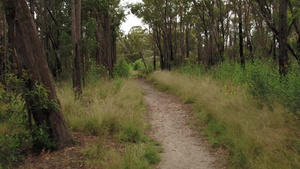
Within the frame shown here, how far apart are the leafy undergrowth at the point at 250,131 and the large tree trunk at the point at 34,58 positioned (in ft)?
11.8

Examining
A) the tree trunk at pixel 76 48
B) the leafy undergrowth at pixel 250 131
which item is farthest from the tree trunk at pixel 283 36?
the tree trunk at pixel 76 48

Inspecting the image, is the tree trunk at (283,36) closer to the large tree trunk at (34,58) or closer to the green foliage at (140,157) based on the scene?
the green foliage at (140,157)

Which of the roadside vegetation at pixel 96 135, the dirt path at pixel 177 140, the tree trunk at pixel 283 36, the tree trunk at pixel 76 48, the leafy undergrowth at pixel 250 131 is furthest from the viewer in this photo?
the tree trunk at pixel 76 48

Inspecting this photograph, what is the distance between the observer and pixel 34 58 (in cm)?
402

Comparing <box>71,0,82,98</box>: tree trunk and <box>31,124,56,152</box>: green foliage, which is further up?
<box>71,0,82,98</box>: tree trunk

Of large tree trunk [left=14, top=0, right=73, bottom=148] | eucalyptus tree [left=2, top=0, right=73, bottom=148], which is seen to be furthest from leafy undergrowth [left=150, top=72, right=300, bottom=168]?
eucalyptus tree [left=2, top=0, right=73, bottom=148]

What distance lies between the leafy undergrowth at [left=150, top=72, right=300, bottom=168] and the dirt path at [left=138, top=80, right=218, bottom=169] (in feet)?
1.44

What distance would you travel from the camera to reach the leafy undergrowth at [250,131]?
12.2 feet

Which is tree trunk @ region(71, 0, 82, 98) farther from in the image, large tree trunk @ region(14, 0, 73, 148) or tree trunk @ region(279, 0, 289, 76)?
tree trunk @ region(279, 0, 289, 76)

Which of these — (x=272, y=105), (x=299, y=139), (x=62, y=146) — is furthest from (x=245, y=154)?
(x=62, y=146)

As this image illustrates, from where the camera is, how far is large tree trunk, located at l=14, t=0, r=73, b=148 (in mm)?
3893

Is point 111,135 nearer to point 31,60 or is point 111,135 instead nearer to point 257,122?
point 31,60

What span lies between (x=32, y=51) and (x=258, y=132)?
486 centimetres

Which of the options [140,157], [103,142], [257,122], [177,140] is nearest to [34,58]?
[103,142]
